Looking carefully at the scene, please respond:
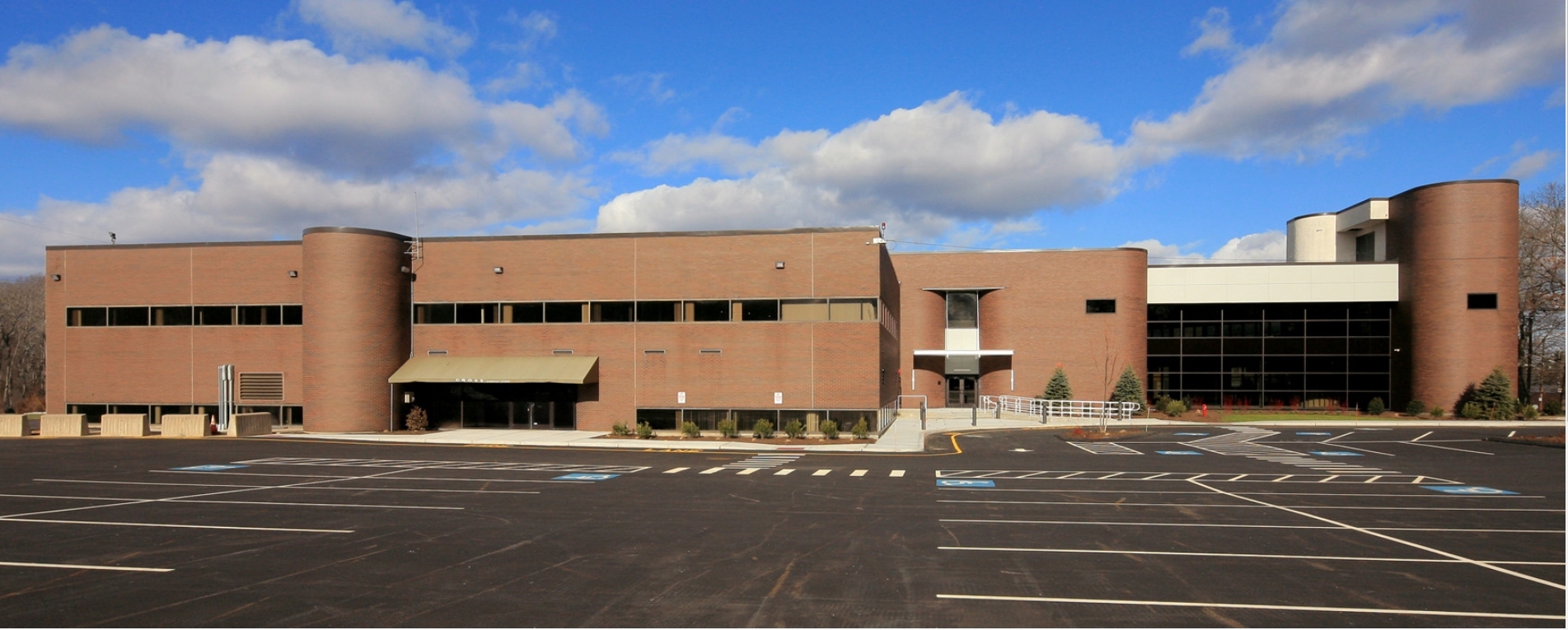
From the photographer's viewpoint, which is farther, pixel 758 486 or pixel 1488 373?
pixel 1488 373

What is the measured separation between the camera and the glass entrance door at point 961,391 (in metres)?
57.6

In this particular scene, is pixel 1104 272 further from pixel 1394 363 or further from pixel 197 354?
pixel 197 354

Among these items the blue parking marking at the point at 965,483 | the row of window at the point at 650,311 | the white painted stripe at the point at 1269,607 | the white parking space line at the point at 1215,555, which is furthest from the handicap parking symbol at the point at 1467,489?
the row of window at the point at 650,311

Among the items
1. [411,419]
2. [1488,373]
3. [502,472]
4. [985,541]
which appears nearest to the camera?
[985,541]

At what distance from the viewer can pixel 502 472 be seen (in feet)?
77.9

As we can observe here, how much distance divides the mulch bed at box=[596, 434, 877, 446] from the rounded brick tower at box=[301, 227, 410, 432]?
11.6 m

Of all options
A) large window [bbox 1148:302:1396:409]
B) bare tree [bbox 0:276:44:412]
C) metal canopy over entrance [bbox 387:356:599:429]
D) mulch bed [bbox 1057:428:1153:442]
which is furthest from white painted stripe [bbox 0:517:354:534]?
bare tree [bbox 0:276:44:412]

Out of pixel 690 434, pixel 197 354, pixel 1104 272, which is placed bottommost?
pixel 690 434

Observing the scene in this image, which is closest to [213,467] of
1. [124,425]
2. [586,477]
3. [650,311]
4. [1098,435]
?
[586,477]

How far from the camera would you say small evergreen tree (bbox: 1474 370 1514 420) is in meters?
47.3

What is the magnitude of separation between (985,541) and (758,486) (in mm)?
8111

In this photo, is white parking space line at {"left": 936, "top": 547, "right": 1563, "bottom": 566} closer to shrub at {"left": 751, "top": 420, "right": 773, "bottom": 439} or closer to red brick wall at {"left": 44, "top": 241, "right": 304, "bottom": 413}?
shrub at {"left": 751, "top": 420, "right": 773, "bottom": 439}

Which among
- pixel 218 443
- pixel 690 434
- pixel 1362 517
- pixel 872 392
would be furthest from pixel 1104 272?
pixel 218 443

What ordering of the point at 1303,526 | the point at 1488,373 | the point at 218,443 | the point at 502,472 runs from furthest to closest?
1. the point at 1488,373
2. the point at 218,443
3. the point at 502,472
4. the point at 1303,526
